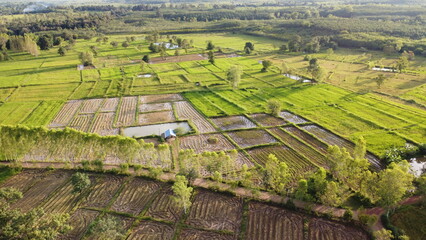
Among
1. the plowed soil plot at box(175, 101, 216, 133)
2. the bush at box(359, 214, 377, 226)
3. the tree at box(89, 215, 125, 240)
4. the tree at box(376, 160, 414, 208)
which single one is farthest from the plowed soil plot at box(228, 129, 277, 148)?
the tree at box(89, 215, 125, 240)

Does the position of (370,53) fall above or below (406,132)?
above

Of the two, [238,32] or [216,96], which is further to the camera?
[238,32]

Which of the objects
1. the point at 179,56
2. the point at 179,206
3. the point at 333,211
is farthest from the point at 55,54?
the point at 333,211

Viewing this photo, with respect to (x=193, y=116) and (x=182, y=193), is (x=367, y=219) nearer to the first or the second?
(x=182, y=193)

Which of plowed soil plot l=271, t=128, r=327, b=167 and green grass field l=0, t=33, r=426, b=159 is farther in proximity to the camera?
green grass field l=0, t=33, r=426, b=159

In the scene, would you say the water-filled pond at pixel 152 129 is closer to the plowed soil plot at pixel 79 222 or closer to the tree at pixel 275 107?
the tree at pixel 275 107

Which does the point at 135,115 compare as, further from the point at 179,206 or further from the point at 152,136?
Result: the point at 179,206

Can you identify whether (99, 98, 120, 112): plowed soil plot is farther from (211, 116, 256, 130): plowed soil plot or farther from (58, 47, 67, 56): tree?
(58, 47, 67, 56): tree

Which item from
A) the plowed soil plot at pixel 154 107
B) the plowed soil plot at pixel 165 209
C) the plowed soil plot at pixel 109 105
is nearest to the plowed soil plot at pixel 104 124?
the plowed soil plot at pixel 109 105
